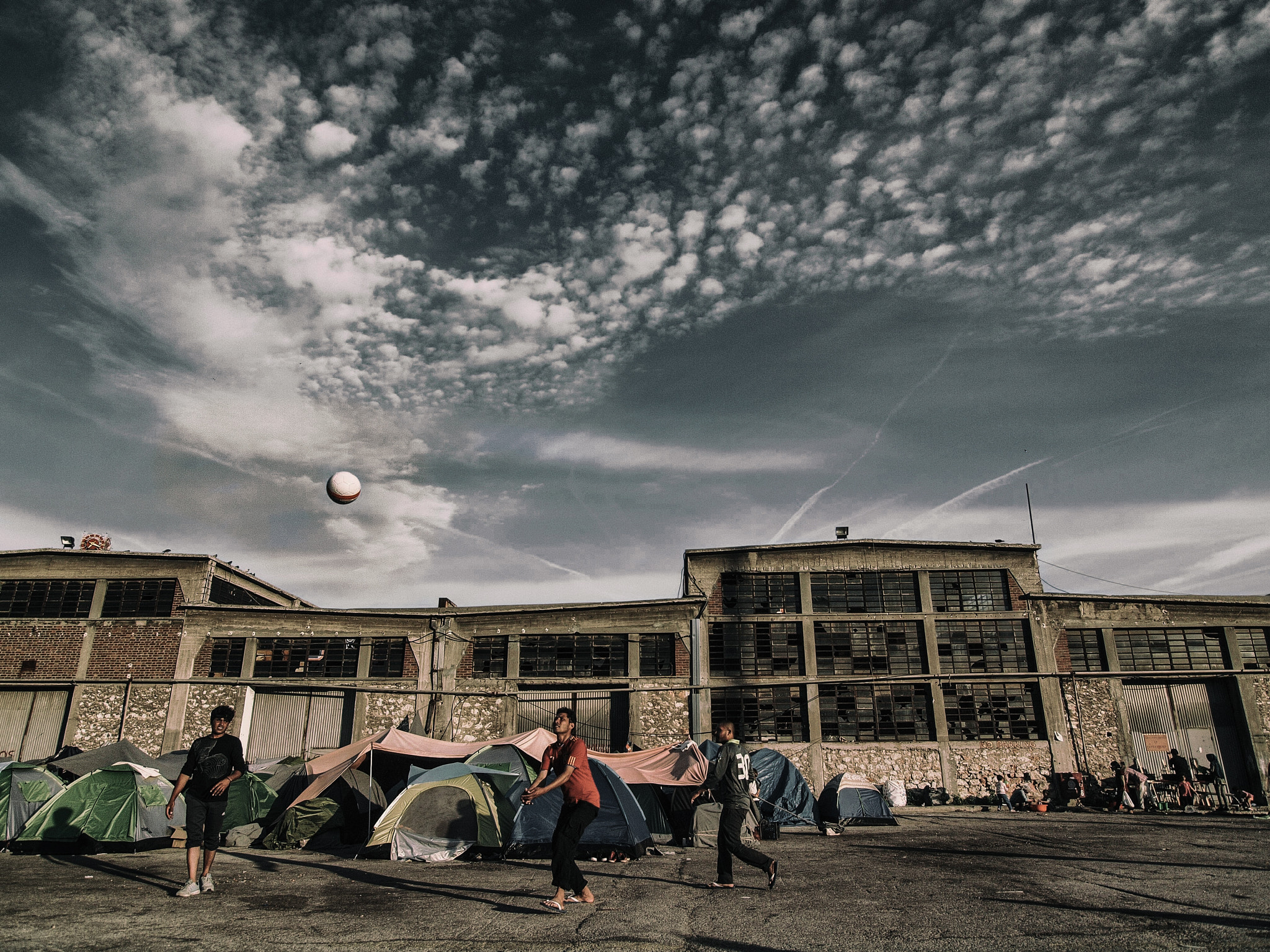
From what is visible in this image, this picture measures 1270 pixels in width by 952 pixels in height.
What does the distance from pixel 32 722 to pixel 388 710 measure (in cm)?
1113

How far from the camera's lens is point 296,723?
24109 mm

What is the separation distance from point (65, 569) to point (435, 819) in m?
20.9

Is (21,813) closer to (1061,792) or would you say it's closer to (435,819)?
(435,819)

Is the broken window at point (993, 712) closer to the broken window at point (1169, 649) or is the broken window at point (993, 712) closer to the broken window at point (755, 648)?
the broken window at point (1169, 649)

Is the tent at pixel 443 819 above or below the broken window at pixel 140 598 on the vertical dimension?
below

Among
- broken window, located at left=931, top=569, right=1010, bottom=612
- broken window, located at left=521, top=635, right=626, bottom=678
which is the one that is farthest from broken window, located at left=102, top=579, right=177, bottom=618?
broken window, located at left=931, top=569, right=1010, bottom=612

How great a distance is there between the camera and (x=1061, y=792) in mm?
23234

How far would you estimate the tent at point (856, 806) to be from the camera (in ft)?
58.1

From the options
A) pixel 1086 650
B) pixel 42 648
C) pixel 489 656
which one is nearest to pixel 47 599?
pixel 42 648

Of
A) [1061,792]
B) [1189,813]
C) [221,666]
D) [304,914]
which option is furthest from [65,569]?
[1189,813]

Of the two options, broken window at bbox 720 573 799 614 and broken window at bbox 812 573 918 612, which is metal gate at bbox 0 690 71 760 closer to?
broken window at bbox 720 573 799 614

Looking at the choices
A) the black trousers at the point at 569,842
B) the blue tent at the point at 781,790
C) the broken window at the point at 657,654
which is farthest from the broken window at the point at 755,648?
the black trousers at the point at 569,842

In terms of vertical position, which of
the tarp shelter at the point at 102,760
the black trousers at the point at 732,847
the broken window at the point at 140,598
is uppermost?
the broken window at the point at 140,598

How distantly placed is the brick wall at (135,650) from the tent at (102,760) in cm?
898
